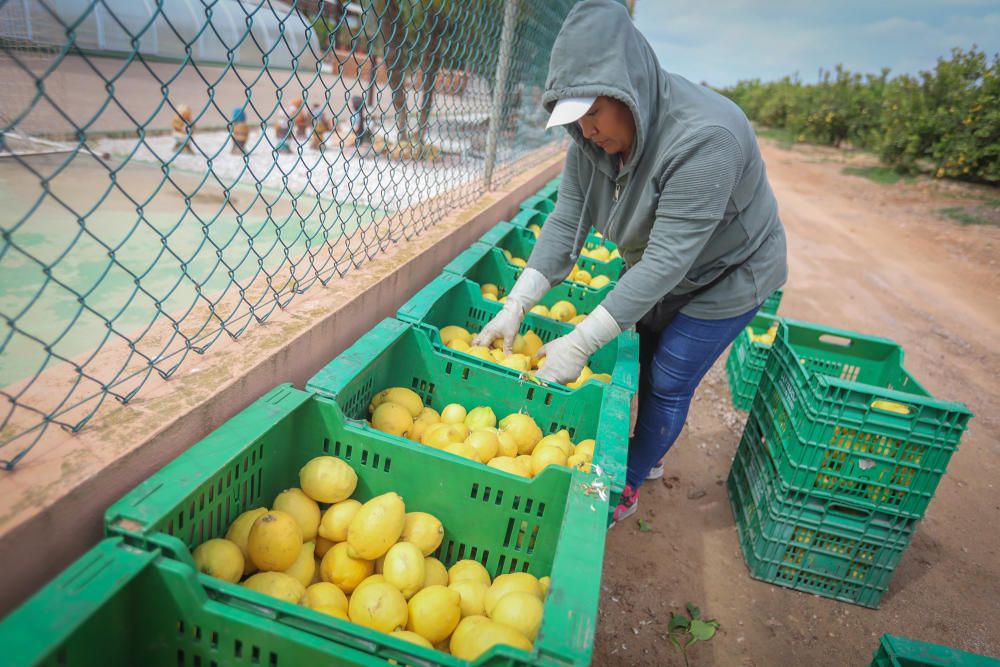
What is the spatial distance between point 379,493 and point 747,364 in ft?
11.5

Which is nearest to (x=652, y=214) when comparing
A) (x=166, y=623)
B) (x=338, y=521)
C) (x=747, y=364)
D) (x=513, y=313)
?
(x=513, y=313)

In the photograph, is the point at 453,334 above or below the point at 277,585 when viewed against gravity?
above

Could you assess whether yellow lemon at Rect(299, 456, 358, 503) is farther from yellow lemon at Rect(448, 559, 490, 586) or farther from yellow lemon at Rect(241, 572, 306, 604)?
yellow lemon at Rect(448, 559, 490, 586)

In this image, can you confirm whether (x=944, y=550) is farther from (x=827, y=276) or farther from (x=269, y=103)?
(x=269, y=103)

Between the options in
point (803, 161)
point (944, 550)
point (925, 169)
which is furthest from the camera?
point (803, 161)

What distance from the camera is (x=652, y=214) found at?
248 centimetres

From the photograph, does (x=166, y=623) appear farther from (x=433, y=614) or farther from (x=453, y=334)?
(x=453, y=334)

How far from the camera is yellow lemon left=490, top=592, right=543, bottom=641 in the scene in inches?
62.5

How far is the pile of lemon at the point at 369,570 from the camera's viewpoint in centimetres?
160

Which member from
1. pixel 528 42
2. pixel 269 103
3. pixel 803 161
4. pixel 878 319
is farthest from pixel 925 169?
pixel 269 103

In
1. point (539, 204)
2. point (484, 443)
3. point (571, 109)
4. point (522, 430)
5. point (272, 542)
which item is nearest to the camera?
point (272, 542)

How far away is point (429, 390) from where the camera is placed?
2.63 meters

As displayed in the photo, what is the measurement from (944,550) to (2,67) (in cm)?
508

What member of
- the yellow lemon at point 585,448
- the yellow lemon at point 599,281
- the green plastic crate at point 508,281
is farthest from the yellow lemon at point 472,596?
the yellow lemon at point 599,281
